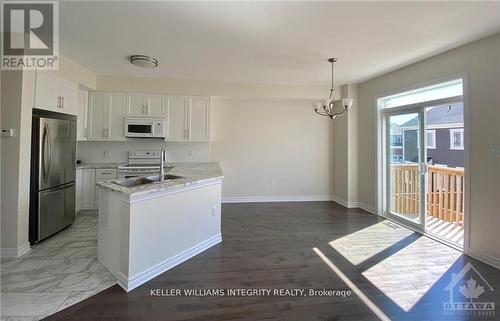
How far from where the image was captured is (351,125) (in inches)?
201

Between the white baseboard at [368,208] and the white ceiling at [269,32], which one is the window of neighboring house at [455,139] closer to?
the white ceiling at [269,32]

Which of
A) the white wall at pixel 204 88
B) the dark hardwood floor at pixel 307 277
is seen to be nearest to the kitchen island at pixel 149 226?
the dark hardwood floor at pixel 307 277

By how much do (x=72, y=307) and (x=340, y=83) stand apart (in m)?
5.34

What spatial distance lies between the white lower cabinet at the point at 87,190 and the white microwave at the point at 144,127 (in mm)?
960

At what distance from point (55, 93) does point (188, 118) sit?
7.00 feet

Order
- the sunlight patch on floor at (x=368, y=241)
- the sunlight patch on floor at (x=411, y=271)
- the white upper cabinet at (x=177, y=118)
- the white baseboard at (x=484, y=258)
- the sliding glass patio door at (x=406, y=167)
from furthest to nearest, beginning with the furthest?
1. the white upper cabinet at (x=177, y=118)
2. the sliding glass patio door at (x=406, y=167)
3. the sunlight patch on floor at (x=368, y=241)
4. the white baseboard at (x=484, y=258)
5. the sunlight patch on floor at (x=411, y=271)

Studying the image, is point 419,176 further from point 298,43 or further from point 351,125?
point 298,43

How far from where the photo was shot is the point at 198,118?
4.92 meters

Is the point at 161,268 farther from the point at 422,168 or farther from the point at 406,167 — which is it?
the point at 406,167

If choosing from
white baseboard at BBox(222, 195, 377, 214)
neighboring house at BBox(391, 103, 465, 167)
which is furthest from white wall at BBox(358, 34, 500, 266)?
white baseboard at BBox(222, 195, 377, 214)

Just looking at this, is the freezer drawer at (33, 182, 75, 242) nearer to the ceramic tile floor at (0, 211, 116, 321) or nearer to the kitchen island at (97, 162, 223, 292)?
the ceramic tile floor at (0, 211, 116, 321)

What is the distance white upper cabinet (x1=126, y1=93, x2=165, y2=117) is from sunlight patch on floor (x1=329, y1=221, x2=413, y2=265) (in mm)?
3973

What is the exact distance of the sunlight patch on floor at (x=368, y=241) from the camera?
2941 mm

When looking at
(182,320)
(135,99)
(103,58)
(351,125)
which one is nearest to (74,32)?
(103,58)
